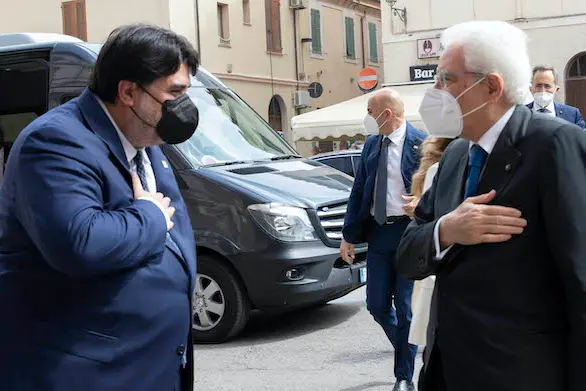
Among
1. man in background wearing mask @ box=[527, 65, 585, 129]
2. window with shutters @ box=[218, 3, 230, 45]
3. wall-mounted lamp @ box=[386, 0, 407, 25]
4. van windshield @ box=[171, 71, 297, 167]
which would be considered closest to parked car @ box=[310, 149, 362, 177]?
van windshield @ box=[171, 71, 297, 167]

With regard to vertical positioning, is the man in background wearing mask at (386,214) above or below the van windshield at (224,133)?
below

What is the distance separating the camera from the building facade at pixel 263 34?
27.6m

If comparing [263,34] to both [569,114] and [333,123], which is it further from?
[569,114]

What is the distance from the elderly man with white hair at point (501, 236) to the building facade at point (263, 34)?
24368mm

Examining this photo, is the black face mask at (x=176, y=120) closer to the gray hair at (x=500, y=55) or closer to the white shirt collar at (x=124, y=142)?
the white shirt collar at (x=124, y=142)

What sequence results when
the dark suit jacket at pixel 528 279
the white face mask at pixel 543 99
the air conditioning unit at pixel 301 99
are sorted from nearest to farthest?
1. the dark suit jacket at pixel 528 279
2. the white face mask at pixel 543 99
3. the air conditioning unit at pixel 301 99

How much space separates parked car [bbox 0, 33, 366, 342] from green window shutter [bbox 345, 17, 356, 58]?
28.1 m

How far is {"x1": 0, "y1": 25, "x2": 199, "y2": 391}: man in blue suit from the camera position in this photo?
7.72ft

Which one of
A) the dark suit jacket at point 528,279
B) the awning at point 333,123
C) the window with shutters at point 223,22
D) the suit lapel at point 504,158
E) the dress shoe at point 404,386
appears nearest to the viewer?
the dark suit jacket at point 528,279

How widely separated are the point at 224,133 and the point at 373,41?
30637mm

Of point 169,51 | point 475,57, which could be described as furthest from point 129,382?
point 475,57

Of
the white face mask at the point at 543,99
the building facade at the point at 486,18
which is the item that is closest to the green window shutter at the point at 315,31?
the building facade at the point at 486,18

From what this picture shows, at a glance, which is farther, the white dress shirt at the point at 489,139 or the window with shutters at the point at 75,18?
the window with shutters at the point at 75,18

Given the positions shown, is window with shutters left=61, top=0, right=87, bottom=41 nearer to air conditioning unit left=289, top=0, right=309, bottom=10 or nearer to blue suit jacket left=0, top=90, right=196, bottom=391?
air conditioning unit left=289, top=0, right=309, bottom=10
